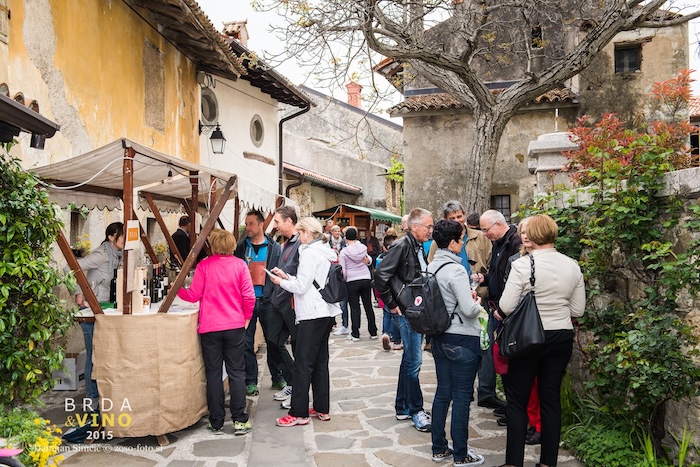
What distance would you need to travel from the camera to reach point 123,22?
8.80 m

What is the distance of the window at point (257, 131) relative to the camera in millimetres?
16728

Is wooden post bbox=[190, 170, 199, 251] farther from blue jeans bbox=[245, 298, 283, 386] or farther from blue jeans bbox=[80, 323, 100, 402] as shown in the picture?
blue jeans bbox=[80, 323, 100, 402]

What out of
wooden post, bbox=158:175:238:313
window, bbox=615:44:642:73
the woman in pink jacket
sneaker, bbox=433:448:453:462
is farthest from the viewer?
window, bbox=615:44:642:73

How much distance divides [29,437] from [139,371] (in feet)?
4.84

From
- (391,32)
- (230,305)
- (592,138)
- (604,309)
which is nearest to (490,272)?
(604,309)

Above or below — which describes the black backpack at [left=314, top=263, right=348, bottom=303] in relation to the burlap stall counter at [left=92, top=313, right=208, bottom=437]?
above

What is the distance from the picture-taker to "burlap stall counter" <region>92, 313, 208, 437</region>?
4789 mm

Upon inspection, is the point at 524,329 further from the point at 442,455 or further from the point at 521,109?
the point at 521,109

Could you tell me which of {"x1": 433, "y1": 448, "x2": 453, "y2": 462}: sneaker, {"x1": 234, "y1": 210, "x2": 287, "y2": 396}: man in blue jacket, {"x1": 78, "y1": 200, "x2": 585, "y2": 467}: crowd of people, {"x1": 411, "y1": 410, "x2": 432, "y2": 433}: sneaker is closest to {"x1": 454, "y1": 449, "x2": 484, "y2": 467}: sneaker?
{"x1": 78, "y1": 200, "x2": 585, "y2": 467}: crowd of people

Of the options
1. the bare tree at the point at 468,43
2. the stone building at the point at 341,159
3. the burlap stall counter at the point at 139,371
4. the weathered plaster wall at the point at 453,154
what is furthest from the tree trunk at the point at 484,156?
the stone building at the point at 341,159

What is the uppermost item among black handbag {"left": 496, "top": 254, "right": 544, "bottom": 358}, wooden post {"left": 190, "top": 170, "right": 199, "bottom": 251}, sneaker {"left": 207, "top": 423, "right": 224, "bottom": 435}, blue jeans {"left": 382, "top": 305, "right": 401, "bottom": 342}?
wooden post {"left": 190, "top": 170, "right": 199, "bottom": 251}

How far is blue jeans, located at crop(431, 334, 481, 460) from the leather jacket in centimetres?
64

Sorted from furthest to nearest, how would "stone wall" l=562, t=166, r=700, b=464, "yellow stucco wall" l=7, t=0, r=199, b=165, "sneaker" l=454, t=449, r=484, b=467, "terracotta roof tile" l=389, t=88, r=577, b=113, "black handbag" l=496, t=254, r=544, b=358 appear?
"terracotta roof tile" l=389, t=88, r=577, b=113
"yellow stucco wall" l=7, t=0, r=199, b=165
"sneaker" l=454, t=449, r=484, b=467
"black handbag" l=496, t=254, r=544, b=358
"stone wall" l=562, t=166, r=700, b=464

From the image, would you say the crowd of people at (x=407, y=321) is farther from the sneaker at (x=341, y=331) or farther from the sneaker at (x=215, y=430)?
the sneaker at (x=341, y=331)
